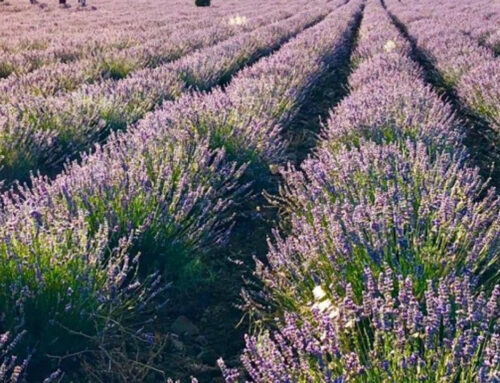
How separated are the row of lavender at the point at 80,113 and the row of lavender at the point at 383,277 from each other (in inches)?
76.5

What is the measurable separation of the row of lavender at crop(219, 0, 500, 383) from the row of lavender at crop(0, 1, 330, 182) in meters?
1.94

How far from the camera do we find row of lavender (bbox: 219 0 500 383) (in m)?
1.63

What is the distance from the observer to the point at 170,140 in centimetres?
382

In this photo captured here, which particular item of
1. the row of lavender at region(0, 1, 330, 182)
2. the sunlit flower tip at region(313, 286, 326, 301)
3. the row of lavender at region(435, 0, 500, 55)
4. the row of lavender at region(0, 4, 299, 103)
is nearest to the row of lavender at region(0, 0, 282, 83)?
the row of lavender at region(0, 4, 299, 103)

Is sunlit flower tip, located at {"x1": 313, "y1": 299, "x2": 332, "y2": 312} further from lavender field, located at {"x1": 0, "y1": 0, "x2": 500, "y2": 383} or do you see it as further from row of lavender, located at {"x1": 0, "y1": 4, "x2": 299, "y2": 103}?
row of lavender, located at {"x1": 0, "y1": 4, "x2": 299, "y2": 103}

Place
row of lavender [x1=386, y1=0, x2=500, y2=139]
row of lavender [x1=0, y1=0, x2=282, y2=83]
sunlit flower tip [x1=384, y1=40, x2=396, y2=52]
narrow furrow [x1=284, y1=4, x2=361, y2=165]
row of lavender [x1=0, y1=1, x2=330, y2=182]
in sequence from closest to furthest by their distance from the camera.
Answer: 1. row of lavender [x1=0, y1=1, x2=330, y2=182]
2. row of lavender [x1=386, y1=0, x2=500, y2=139]
3. narrow furrow [x1=284, y1=4, x2=361, y2=165]
4. row of lavender [x1=0, y1=0, x2=282, y2=83]
5. sunlit flower tip [x1=384, y1=40, x2=396, y2=52]

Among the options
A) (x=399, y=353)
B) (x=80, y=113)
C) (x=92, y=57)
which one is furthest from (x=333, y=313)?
(x=92, y=57)

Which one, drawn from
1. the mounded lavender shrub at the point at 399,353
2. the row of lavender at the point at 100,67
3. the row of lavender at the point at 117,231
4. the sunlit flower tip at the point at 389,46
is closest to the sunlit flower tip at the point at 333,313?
the mounded lavender shrub at the point at 399,353

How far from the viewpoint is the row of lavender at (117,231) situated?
2.31 m

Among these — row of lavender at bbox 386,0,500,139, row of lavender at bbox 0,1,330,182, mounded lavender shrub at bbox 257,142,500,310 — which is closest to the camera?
mounded lavender shrub at bbox 257,142,500,310

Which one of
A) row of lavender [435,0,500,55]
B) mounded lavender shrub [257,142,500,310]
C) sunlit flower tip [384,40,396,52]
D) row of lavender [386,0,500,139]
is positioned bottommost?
row of lavender [435,0,500,55]

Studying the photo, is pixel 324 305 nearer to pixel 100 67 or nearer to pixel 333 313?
pixel 333 313

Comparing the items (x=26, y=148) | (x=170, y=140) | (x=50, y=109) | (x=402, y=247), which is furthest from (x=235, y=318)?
(x=50, y=109)

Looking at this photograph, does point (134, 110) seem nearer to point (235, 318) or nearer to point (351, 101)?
point (351, 101)
